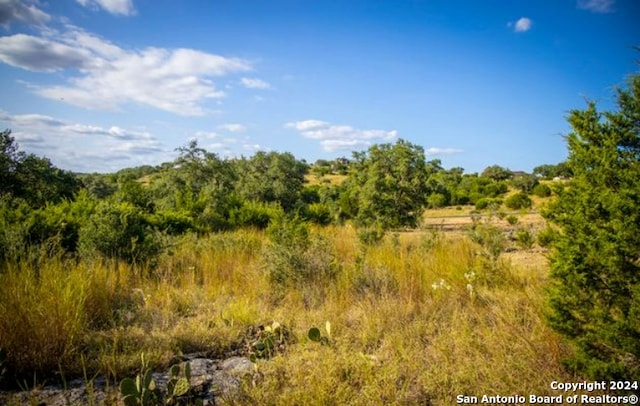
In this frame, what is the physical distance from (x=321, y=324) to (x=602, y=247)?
9.45 feet

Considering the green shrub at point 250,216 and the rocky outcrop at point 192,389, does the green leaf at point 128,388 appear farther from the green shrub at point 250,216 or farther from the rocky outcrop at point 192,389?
the green shrub at point 250,216

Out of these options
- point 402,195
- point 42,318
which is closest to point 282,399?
point 42,318

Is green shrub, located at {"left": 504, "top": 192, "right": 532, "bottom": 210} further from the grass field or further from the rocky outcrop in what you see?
the rocky outcrop

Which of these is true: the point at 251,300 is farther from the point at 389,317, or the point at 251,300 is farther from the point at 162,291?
the point at 389,317

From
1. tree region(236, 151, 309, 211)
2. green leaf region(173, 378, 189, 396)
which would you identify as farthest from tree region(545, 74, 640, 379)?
tree region(236, 151, 309, 211)

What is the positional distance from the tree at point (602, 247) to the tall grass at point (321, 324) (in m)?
0.45

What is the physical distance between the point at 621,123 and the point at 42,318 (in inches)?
209

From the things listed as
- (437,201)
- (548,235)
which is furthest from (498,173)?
(548,235)

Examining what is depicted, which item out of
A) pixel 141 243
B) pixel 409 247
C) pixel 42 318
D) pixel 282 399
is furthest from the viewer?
pixel 409 247

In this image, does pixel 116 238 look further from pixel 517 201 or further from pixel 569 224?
pixel 517 201

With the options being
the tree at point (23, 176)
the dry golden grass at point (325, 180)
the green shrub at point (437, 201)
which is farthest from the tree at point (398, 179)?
the dry golden grass at point (325, 180)

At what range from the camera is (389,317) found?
3979 millimetres

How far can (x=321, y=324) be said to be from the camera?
3988 mm

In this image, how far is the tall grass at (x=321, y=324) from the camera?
273cm
